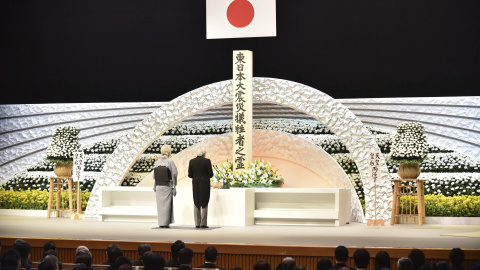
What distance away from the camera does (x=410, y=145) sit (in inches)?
386

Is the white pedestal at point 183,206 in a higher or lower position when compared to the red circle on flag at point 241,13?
lower

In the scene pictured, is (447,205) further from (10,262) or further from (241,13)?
(10,262)

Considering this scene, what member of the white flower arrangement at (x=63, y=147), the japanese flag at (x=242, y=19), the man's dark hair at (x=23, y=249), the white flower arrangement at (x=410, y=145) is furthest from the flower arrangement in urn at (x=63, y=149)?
the man's dark hair at (x=23, y=249)

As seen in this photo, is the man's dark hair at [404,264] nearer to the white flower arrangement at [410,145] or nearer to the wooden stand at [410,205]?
the wooden stand at [410,205]

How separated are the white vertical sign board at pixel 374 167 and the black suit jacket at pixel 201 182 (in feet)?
7.74

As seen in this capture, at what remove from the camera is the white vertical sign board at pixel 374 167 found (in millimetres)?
9680

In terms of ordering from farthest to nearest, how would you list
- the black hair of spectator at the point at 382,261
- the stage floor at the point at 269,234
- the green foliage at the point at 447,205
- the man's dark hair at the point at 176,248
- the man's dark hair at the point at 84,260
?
1. the green foliage at the point at 447,205
2. the stage floor at the point at 269,234
3. the man's dark hair at the point at 176,248
4. the black hair of spectator at the point at 382,261
5. the man's dark hair at the point at 84,260

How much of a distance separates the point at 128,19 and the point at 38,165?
3309 mm

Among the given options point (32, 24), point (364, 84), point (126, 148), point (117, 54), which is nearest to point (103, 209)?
point (126, 148)

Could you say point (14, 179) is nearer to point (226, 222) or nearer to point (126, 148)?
point (126, 148)

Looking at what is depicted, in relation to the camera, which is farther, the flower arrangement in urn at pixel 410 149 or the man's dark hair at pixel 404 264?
the flower arrangement in urn at pixel 410 149

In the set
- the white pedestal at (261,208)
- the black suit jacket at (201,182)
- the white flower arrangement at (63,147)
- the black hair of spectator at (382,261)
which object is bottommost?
Answer: the black hair of spectator at (382,261)

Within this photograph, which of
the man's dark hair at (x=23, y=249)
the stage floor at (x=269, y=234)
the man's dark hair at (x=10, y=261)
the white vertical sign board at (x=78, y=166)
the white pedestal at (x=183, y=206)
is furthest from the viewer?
the white vertical sign board at (x=78, y=166)

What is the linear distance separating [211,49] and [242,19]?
1.24 meters
